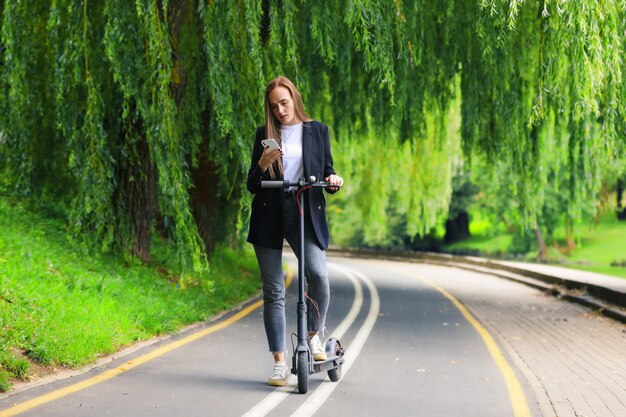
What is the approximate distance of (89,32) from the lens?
10023 mm

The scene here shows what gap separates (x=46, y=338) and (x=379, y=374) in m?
2.68

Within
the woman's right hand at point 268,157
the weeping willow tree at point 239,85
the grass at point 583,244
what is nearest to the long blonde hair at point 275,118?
the woman's right hand at point 268,157

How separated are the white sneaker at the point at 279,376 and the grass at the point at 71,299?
1.65 meters

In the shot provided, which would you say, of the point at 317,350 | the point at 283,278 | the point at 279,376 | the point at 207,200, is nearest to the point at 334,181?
the point at 283,278

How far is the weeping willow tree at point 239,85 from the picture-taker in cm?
977

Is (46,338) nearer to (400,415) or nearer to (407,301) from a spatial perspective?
(400,415)

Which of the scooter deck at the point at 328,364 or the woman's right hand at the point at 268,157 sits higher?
the woman's right hand at the point at 268,157

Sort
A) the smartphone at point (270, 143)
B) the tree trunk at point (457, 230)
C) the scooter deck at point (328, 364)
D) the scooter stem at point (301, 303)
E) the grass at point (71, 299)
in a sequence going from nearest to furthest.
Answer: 1. the smartphone at point (270, 143)
2. the scooter stem at point (301, 303)
3. the scooter deck at point (328, 364)
4. the grass at point (71, 299)
5. the tree trunk at point (457, 230)

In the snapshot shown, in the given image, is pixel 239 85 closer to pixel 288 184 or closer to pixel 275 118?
pixel 275 118

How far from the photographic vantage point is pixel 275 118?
6410 mm

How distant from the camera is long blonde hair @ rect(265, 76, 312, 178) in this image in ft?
20.7

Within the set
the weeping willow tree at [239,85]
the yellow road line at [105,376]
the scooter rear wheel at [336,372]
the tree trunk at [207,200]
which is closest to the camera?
the yellow road line at [105,376]

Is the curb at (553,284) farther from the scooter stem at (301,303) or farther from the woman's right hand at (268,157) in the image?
the woman's right hand at (268,157)

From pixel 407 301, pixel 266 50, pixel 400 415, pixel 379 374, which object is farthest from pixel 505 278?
pixel 400 415
